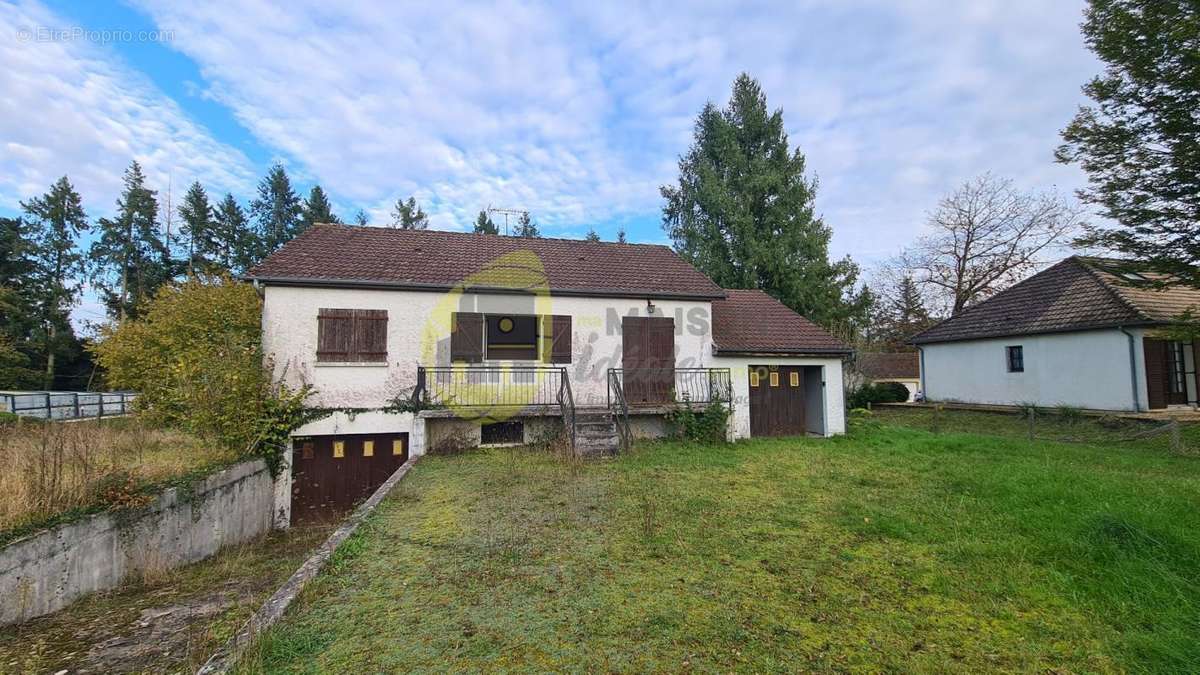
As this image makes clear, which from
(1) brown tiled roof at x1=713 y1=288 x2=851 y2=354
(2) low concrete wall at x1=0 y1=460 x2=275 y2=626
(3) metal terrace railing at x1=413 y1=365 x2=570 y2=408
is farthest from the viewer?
(1) brown tiled roof at x1=713 y1=288 x2=851 y2=354

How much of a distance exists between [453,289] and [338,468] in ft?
14.4

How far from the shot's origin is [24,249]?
29594mm

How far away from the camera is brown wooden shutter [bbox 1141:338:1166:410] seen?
42.4 ft

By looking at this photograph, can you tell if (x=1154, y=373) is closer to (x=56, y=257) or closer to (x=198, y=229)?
(x=198, y=229)

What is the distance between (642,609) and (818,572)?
1673 mm

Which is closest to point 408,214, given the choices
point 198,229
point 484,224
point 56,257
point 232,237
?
point 484,224

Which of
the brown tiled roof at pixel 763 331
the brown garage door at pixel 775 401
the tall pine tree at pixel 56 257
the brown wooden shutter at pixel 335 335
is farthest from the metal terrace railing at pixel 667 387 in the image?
the tall pine tree at pixel 56 257

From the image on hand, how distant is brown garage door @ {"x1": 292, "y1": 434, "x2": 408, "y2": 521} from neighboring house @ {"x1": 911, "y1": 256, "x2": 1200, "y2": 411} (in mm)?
16022

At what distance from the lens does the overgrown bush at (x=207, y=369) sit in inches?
355

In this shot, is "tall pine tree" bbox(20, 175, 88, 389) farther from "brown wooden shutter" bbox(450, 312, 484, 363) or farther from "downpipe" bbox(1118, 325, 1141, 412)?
"downpipe" bbox(1118, 325, 1141, 412)

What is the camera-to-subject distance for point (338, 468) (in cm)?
995

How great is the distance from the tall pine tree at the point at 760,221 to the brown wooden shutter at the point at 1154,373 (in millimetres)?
10915

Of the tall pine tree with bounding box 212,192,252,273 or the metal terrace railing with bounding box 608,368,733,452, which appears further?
the tall pine tree with bounding box 212,192,252,273

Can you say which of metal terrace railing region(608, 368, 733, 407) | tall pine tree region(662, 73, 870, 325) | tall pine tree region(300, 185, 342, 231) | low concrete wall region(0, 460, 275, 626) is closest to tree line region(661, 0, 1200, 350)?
tall pine tree region(662, 73, 870, 325)
